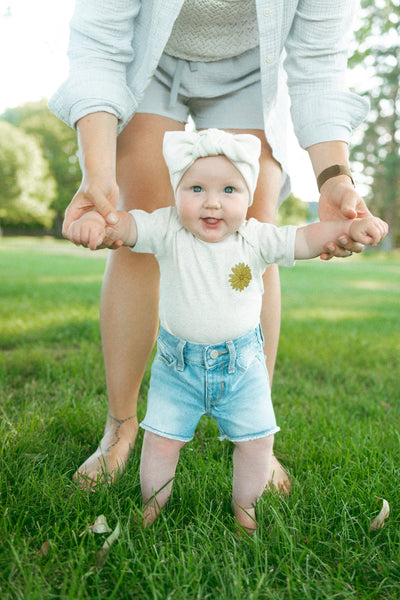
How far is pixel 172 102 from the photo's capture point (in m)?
2.08

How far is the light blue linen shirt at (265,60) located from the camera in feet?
5.96

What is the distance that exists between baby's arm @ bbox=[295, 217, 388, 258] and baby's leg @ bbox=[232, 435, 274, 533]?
61 cm

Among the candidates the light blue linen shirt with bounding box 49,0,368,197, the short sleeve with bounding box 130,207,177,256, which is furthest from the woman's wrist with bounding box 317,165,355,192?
the short sleeve with bounding box 130,207,177,256

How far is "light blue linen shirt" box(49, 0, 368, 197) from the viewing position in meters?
1.82

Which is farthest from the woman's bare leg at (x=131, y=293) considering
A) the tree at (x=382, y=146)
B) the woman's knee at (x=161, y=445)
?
the tree at (x=382, y=146)

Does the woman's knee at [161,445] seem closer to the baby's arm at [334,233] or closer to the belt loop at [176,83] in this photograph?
the baby's arm at [334,233]

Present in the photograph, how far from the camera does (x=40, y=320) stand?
4672 millimetres

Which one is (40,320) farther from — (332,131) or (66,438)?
(332,131)

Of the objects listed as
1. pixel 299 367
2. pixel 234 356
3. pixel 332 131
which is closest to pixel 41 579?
pixel 234 356

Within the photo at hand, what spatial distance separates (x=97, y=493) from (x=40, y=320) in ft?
10.5

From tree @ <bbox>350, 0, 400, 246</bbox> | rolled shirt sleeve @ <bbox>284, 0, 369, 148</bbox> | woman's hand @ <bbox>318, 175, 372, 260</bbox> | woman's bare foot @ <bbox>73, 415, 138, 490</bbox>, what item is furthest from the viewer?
tree @ <bbox>350, 0, 400, 246</bbox>

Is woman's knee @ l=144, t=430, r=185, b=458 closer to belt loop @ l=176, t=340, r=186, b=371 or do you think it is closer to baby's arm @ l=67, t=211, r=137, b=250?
belt loop @ l=176, t=340, r=186, b=371

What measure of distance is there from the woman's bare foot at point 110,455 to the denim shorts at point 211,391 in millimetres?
293

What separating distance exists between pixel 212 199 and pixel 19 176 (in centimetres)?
3586
